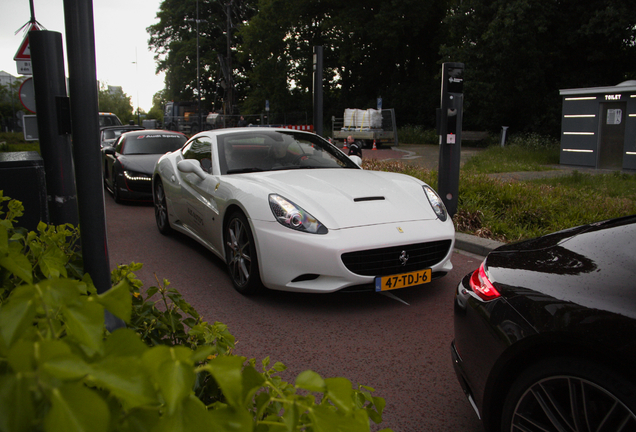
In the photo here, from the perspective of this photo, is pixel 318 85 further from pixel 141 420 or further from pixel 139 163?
pixel 141 420

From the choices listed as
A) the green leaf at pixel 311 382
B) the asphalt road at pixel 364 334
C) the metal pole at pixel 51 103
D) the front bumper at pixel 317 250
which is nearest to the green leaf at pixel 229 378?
the green leaf at pixel 311 382

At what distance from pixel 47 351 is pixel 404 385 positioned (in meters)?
2.81

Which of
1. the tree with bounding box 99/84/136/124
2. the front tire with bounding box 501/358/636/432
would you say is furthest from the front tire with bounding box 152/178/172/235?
the tree with bounding box 99/84/136/124

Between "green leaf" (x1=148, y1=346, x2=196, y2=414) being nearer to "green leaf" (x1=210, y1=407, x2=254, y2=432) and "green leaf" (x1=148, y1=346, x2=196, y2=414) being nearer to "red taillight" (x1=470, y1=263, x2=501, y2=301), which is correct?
"green leaf" (x1=210, y1=407, x2=254, y2=432)

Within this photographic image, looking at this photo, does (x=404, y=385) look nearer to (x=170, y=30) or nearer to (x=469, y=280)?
(x=469, y=280)

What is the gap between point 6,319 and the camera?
0.66 metres

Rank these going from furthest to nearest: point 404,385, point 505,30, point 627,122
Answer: point 505,30 → point 627,122 → point 404,385

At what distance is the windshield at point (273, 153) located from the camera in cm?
561

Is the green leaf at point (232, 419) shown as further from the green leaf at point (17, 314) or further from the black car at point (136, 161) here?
the black car at point (136, 161)

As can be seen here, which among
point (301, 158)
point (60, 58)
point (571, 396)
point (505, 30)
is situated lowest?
point (571, 396)

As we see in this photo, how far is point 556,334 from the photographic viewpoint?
6.43ft

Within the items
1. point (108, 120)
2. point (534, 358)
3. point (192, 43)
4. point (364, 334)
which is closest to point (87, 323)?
point (534, 358)

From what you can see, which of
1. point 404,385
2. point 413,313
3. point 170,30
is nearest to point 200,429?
point 404,385

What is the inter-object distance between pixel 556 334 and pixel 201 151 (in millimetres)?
4817
